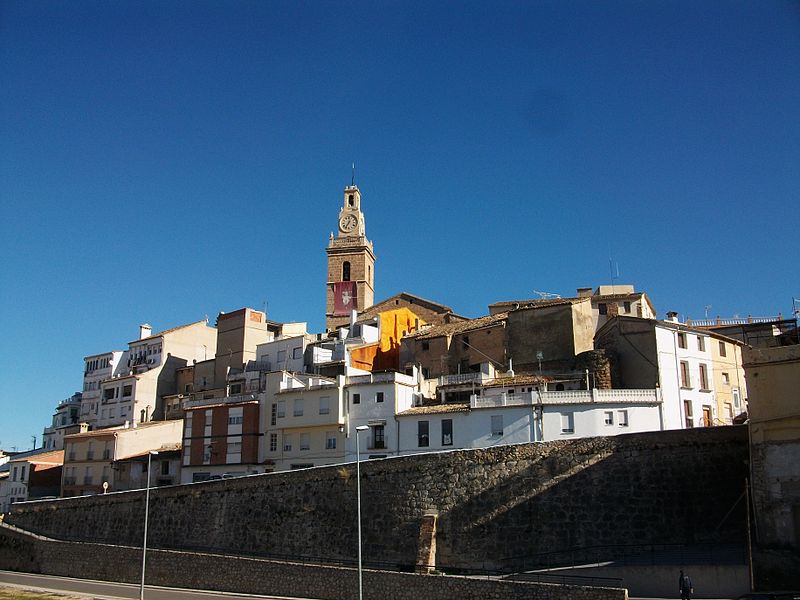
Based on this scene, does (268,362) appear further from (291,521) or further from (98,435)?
(291,521)

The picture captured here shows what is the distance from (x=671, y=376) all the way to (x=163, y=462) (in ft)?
120

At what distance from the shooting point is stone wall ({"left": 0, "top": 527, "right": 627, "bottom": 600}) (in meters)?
29.2

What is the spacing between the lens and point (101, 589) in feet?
133

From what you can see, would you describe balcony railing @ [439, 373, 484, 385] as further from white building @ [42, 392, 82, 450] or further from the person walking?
white building @ [42, 392, 82, 450]

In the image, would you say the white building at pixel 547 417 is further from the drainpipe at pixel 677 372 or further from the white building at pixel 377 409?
the white building at pixel 377 409

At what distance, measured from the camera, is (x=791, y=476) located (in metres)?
28.8

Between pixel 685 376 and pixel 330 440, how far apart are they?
877 inches

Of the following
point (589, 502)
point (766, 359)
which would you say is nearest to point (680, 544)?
point (589, 502)

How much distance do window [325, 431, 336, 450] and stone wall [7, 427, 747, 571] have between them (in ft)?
25.0

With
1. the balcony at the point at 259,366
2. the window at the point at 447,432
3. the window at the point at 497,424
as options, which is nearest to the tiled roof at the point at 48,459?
the balcony at the point at 259,366

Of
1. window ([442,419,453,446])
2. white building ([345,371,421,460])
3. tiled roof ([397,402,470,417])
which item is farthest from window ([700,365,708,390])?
white building ([345,371,421,460])

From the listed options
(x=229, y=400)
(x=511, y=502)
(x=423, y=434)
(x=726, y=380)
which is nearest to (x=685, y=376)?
(x=726, y=380)

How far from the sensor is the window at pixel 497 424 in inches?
1718

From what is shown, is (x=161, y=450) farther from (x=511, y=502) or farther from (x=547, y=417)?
(x=511, y=502)
